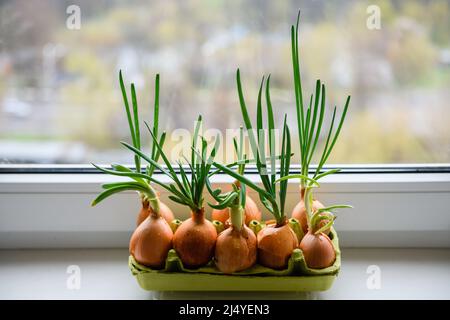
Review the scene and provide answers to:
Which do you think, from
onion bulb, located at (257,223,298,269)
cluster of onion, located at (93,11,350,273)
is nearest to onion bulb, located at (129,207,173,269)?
cluster of onion, located at (93,11,350,273)

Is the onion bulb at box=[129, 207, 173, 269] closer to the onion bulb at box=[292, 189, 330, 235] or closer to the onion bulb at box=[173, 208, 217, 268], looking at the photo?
the onion bulb at box=[173, 208, 217, 268]

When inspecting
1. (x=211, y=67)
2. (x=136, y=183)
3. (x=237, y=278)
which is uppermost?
(x=211, y=67)

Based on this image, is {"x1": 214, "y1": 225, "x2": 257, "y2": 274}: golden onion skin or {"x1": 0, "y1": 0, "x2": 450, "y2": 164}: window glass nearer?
{"x1": 214, "y1": 225, "x2": 257, "y2": 274}: golden onion skin

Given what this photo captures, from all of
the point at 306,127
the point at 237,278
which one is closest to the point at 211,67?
the point at 306,127

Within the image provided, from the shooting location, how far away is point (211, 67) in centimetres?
88

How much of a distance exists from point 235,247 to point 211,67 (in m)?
0.31

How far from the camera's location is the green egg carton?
718 millimetres

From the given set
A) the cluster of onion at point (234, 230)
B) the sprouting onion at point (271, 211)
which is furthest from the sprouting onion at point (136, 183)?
the sprouting onion at point (271, 211)

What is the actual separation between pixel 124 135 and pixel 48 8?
221mm

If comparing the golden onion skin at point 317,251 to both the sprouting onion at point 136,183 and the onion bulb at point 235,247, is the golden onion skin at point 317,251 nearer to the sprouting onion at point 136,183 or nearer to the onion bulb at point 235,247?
the onion bulb at point 235,247

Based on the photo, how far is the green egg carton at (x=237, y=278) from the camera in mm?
718

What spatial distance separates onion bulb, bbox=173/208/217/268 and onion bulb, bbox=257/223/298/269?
62mm

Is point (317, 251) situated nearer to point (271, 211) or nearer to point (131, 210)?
point (271, 211)

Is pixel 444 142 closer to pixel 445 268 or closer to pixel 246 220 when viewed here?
pixel 445 268
